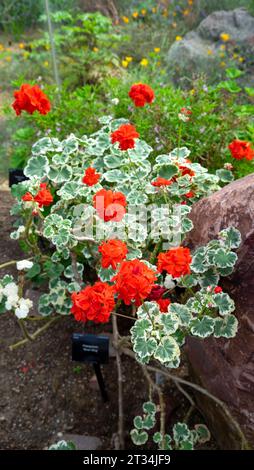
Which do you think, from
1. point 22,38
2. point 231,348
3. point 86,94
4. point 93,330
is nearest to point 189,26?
point 22,38

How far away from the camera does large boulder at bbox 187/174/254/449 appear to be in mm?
1521

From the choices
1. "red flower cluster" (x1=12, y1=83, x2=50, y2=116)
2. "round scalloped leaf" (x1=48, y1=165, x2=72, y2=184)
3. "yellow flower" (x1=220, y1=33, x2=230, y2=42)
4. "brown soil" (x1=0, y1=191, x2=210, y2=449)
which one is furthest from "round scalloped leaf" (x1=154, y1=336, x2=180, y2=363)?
"yellow flower" (x1=220, y1=33, x2=230, y2=42)

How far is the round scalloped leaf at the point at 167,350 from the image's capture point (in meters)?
1.45

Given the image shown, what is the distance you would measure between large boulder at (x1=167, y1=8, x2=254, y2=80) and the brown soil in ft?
11.0

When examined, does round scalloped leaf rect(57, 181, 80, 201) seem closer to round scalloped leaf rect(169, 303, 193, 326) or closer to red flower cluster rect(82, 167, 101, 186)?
red flower cluster rect(82, 167, 101, 186)

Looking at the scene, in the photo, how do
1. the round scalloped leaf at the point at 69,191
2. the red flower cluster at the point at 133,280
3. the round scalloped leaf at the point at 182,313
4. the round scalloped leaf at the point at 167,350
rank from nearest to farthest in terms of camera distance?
1. the red flower cluster at the point at 133,280
2. the round scalloped leaf at the point at 167,350
3. the round scalloped leaf at the point at 182,313
4. the round scalloped leaf at the point at 69,191

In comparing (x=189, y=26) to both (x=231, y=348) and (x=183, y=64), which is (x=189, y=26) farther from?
(x=231, y=348)

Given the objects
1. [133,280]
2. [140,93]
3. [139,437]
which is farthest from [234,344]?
[140,93]

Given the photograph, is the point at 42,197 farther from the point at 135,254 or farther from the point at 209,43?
the point at 209,43

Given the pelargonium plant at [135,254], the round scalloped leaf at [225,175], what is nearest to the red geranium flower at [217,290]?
the pelargonium plant at [135,254]

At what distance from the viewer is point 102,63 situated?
16.5ft

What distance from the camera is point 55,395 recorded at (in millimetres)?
2152

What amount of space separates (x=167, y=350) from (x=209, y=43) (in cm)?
461

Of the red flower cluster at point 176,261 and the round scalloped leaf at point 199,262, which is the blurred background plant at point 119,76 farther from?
the red flower cluster at point 176,261
